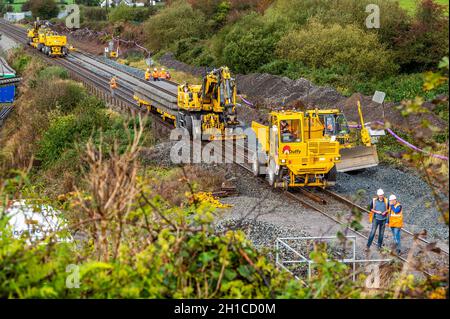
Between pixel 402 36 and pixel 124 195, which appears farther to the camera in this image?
pixel 402 36

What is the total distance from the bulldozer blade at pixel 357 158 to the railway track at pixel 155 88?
239cm

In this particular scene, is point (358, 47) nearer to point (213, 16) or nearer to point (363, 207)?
point (363, 207)

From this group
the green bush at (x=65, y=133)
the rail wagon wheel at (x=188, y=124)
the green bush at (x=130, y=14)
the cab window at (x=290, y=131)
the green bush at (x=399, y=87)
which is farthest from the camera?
the green bush at (x=130, y=14)

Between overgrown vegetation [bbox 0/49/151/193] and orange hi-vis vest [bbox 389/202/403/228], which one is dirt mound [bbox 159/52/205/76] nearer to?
overgrown vegetation [bbox 0/49/151/193]

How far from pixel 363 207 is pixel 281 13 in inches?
1303

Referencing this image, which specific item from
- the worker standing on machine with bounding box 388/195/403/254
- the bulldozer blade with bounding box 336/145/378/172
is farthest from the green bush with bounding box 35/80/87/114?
the worker standing on machine with bounding box 388/195/403/254

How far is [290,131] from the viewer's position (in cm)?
1989

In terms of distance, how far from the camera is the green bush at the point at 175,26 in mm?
62281

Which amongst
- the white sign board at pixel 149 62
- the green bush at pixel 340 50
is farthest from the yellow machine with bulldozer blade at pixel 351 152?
the white sign board at pixel 149 62

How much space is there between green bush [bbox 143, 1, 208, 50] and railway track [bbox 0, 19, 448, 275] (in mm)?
6479

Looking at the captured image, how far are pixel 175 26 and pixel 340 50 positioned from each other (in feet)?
88.5

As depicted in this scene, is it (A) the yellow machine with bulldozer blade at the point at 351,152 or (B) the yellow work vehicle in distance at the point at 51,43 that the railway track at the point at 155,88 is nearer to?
(B) the yellow work vehicle in distance at the point at 51,43
